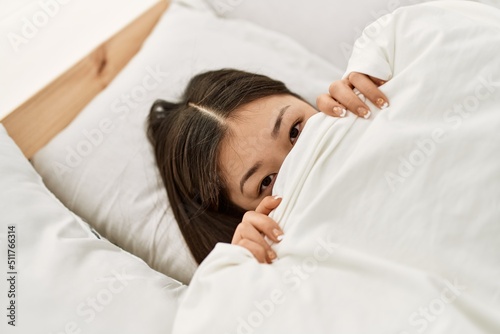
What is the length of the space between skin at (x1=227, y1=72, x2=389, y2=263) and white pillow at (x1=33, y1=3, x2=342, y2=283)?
0.75ft

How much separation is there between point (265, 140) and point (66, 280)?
0.47m

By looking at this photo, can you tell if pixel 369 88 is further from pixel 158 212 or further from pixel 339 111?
pixel 158 212

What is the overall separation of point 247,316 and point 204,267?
134 millimetres

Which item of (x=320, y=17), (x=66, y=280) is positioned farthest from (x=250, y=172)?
(x=320, y=17)

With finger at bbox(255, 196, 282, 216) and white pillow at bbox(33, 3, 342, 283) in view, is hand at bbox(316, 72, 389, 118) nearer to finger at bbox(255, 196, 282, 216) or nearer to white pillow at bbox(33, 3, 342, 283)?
finger at bbox(255, 196, 282, 216)

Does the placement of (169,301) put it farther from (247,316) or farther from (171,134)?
(171,134)

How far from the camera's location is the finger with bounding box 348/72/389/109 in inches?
37.6

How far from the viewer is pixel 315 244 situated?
33.7 inches

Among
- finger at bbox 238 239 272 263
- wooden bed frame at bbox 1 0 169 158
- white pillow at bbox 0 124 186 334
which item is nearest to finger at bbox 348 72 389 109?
finger at bbox 238 239 272 263

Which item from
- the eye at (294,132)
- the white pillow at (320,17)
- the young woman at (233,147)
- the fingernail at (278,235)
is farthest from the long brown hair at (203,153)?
the white pillow at (320,17)

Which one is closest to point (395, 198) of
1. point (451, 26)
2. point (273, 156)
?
point (273, 156)

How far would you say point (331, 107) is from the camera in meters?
0.98

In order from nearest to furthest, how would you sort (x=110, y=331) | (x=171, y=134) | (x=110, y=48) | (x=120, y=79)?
1. (x=110, y=331)
2. (x=171, y=134)
3. (x=120, y=79)
4. (x=110, y=48)

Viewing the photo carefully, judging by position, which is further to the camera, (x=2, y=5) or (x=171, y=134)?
(x=2, y=5)
